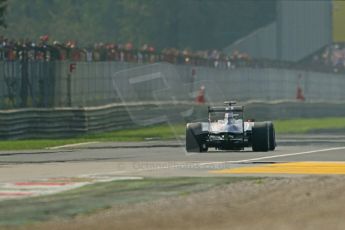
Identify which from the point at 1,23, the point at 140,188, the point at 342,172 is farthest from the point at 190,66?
the point at 140,188

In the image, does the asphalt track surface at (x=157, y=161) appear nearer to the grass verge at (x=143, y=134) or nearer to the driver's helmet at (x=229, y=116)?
the driver's helmet at (x=229, y=116)

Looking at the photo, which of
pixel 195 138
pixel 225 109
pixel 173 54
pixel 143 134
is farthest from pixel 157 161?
pixel 173 54

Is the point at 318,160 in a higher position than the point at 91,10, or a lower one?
lower

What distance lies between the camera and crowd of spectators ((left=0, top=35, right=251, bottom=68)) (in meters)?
42.2

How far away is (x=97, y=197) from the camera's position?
17.7 metres

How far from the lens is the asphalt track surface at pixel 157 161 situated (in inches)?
903

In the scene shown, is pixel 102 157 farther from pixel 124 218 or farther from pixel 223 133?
pixel 124 218

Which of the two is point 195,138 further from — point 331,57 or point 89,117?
point 331,57

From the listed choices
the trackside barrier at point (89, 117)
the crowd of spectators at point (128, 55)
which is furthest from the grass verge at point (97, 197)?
the crowd of spectators at point (128, 55)

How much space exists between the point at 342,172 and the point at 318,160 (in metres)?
4.80

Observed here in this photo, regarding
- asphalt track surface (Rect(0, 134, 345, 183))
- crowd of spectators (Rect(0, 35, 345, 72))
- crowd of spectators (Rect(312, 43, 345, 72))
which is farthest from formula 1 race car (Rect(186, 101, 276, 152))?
crowd of spectators (Rect(312, 43, 345, 72))

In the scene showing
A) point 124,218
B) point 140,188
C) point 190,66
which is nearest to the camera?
point 124,218

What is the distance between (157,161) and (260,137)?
10.7 ft

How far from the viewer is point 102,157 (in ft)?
98.3
